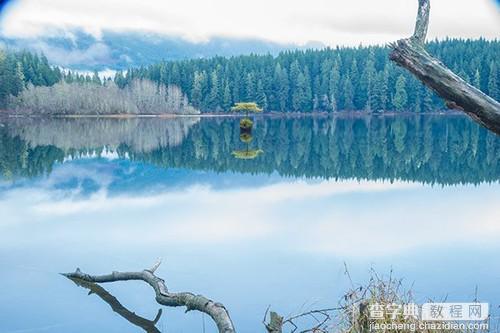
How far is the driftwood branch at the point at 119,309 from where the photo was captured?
6.12m

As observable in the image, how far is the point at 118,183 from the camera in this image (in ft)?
53.9

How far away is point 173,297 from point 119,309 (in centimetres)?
98

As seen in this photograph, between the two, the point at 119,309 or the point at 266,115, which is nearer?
the point at 119,309

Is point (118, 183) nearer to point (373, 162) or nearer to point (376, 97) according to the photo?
point (373, 162)

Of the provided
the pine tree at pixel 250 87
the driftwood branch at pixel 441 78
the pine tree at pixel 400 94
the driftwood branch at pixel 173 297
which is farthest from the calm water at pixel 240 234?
the pine tree at pixel 250 87

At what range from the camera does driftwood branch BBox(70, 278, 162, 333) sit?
20.1 ft

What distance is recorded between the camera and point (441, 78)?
3797mm

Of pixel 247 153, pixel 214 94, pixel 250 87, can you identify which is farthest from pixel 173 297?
pixel 250 87

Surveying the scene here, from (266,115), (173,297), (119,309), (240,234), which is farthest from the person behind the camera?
(266,115)

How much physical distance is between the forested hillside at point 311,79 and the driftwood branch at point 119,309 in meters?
72.1

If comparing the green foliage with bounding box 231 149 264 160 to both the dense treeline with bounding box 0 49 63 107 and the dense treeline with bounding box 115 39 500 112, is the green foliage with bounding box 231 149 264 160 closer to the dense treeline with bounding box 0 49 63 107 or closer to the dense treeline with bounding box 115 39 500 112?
the dense treeline with bounding box 0 49 63 107

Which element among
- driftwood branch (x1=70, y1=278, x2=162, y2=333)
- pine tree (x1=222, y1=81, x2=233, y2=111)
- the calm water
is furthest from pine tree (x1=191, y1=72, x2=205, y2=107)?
driftwood branch (x1=70, y1=278, x2=162, y2=333)

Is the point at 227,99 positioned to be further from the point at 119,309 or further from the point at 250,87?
the point at 119,309

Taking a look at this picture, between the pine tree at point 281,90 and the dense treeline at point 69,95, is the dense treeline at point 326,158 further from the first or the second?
the pine tree at point 281,90
